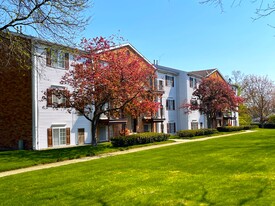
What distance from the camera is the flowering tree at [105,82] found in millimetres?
20141

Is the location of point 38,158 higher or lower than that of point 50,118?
lower

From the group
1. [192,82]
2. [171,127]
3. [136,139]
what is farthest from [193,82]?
[136,139]

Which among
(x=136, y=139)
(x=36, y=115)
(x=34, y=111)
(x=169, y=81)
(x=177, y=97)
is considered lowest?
(x=136, y=139)

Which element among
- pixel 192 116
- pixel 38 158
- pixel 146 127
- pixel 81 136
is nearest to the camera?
pixel 38 158

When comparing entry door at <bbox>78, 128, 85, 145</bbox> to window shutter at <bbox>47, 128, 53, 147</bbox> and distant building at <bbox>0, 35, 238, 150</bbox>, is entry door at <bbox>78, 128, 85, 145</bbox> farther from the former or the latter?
window shutter at <bbox>47, 128, 53, 147</bbox>

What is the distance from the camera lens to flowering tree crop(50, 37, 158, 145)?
2014cm

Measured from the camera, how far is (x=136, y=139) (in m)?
23.6

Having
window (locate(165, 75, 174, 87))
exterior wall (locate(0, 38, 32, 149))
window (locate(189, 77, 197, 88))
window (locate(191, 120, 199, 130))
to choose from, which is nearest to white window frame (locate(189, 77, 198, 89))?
window (locate(189, 77, 197, 88))

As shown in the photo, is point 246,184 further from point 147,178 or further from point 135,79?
point 135,79

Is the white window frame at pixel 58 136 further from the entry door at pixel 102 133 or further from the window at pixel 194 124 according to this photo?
the window at pixel 194 124

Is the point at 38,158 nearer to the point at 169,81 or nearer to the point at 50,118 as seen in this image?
the point at 50,118

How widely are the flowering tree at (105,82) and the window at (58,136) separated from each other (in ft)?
11.5

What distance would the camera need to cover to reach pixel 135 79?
69.8ft

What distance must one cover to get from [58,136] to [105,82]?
7305mm
